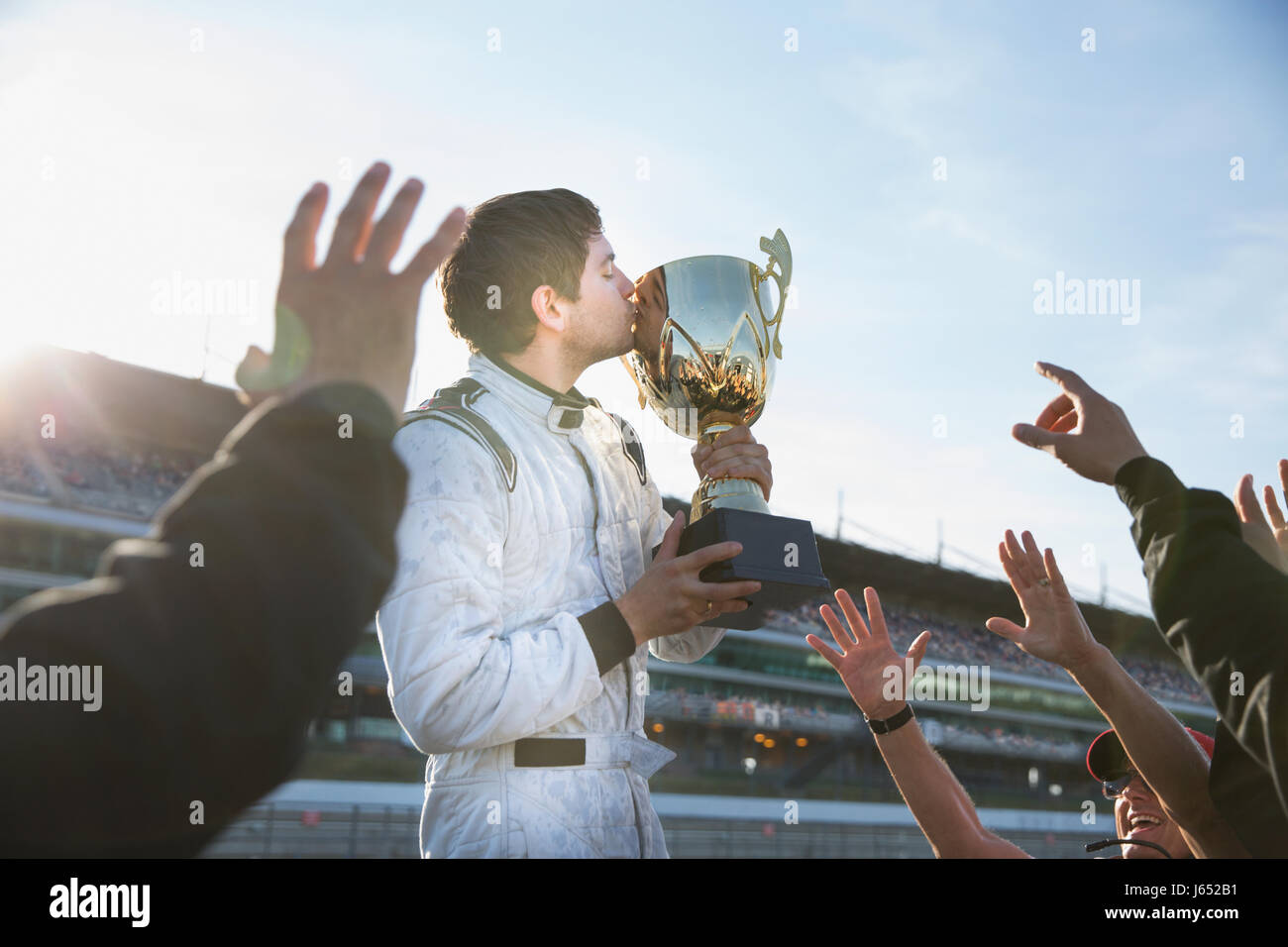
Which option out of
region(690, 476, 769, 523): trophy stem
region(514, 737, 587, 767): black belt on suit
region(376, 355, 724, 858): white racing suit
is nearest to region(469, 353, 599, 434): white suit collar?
region(376, 355, 724, 858): white racing suit

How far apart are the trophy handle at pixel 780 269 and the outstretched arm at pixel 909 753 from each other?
0.73m

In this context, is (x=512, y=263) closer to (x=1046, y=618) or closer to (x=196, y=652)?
(x=1046, y=618)

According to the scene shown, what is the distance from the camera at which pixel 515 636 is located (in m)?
1.83

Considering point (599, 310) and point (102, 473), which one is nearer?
point (599, 310)

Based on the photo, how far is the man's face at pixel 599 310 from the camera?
226cm

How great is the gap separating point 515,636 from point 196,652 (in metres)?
1.12

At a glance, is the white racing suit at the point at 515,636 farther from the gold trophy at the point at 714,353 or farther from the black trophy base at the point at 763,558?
the gold trophy at the point at 714,353

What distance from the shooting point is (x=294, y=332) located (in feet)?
2.90

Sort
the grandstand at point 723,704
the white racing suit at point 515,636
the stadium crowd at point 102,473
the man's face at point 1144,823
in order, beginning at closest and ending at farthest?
the white racing suit at point 515,636 → the man's face at point 1144,823 → the grandstand at point 723,704 → the stadium crowd at point 102,473

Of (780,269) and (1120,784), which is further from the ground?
(780,269)

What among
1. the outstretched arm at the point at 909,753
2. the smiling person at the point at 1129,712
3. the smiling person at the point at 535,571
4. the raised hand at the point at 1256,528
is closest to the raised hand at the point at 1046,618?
the smiling person at the point at 1129,712

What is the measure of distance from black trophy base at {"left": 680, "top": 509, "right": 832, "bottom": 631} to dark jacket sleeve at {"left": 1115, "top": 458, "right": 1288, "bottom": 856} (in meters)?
0.73

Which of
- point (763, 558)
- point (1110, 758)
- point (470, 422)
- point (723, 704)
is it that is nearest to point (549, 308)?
point (470, 422)
